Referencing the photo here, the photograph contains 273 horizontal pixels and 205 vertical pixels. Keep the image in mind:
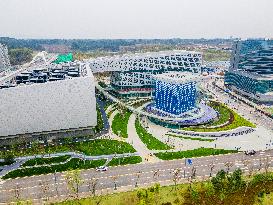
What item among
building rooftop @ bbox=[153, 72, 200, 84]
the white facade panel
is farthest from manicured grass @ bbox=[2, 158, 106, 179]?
building rooftop @ bbox=[153, 72, 200, 84]

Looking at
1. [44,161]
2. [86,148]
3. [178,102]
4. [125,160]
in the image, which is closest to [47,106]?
[86,148]

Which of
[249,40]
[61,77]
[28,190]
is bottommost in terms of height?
[28,190]

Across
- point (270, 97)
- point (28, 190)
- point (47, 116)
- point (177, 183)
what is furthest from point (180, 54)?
point (28, 190)

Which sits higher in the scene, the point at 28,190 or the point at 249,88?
the point at 249,88

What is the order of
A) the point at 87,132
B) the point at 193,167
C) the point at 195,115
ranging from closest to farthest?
the point at 193,167 < the point at 87,132 < the point at 195,115

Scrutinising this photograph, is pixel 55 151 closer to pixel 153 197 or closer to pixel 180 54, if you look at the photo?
pixel 153 197

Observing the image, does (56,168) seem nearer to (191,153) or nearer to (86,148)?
(86,148)

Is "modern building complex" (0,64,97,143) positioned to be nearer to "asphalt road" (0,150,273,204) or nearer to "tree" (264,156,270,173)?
"asphalt road" (0,150,273,204)

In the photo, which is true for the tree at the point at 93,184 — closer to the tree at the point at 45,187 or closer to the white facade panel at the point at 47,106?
the tree at the point at 45,187
